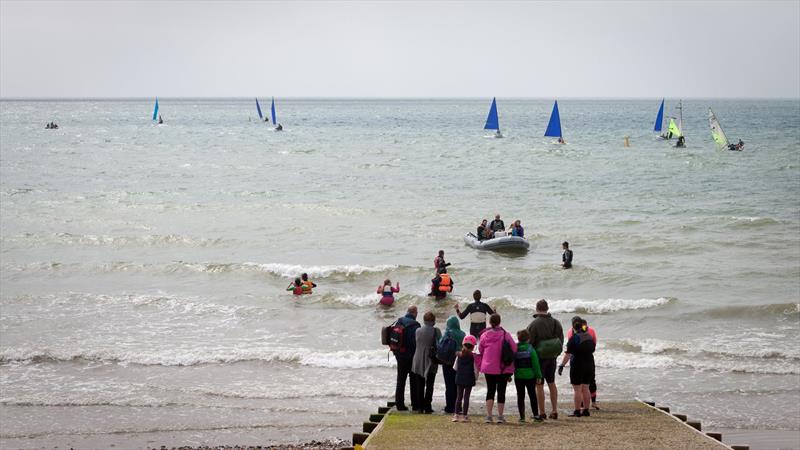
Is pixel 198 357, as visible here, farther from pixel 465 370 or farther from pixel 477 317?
pixel 465 370

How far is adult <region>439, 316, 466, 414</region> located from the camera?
11.8 m

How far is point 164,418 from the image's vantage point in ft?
50.1

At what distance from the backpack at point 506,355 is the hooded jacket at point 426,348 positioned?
1.07 metres

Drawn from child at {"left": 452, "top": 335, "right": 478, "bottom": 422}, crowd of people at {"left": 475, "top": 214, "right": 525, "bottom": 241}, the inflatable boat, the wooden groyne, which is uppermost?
child at {"left": 452, "top": 335, "right": 478, "bottom": 422}

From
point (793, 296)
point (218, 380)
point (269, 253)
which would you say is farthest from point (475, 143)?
point (218, 380)

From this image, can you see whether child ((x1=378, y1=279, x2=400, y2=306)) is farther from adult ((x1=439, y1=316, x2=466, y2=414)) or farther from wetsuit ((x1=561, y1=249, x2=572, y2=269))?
adult ((x1=439, y1=316, x2=466, y2=414))

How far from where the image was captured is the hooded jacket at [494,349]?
37.4ft

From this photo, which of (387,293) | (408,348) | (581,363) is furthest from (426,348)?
(387,293)

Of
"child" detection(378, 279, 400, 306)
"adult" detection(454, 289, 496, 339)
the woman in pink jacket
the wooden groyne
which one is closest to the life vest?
"child" detection(378, 279, 400, 306)

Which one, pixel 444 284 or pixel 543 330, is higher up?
pixel 543 330

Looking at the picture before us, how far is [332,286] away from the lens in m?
26.7

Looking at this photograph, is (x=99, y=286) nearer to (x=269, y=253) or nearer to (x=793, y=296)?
(x=269, y=253)

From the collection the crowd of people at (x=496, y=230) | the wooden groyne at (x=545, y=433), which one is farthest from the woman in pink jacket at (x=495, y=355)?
the crowd of people at (x=496, y=230)

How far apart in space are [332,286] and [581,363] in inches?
602
